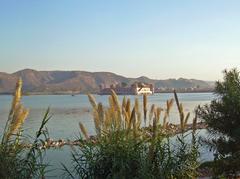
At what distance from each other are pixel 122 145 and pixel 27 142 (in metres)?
1.56

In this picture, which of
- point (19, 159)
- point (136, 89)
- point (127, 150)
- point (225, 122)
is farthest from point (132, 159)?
point (136, 89)

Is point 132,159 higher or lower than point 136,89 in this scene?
lower

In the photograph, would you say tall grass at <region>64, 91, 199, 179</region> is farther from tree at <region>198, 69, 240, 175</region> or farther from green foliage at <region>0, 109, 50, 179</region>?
tree at <region>198, 69, 240, 175</region>

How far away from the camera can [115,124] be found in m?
7.66

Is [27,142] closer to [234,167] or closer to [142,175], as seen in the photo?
[142,175]

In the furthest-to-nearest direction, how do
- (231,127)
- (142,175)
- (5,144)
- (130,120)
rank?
1. (231,127)
2. (130,120)
3. (142,175)
4. (5,144)

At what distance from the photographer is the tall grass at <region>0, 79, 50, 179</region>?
635 cm

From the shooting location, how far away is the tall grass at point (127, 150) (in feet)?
23.7

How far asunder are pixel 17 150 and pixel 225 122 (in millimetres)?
4346

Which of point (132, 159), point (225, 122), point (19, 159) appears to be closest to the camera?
point (19, 159)

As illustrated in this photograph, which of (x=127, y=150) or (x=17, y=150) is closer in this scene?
(x=17, y=150)

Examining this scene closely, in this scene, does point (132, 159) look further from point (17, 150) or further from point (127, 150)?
point (17, 150)

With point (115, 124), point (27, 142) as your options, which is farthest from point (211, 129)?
point (27, 142)

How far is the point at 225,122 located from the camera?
29.2ft
